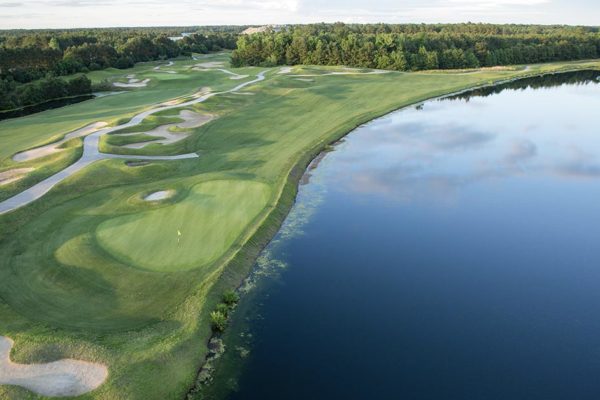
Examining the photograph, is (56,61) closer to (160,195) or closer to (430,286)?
(160,195)

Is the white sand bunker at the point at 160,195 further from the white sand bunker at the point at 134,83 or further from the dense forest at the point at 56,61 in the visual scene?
the white sand bunker at the point at 134,83

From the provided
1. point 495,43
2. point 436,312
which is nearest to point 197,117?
point 436,312

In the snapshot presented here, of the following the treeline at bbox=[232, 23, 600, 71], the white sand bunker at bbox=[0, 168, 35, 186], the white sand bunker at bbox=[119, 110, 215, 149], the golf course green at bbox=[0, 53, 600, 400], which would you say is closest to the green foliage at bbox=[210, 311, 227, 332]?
the golf course green at bbox=[0, 53, 600, 400]

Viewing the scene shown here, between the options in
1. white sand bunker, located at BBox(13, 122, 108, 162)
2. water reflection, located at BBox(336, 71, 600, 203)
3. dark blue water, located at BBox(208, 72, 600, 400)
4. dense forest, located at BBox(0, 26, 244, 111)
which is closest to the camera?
dark blue water, located at BBox(208, 72, 600, 400)

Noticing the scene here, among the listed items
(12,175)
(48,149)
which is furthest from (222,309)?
(48,149)

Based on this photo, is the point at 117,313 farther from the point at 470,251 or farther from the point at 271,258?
the point at 470,251

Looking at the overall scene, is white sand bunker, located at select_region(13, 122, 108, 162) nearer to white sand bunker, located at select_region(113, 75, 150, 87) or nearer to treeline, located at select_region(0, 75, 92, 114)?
treeline, located at select_region(0, 75, 92, 114)
